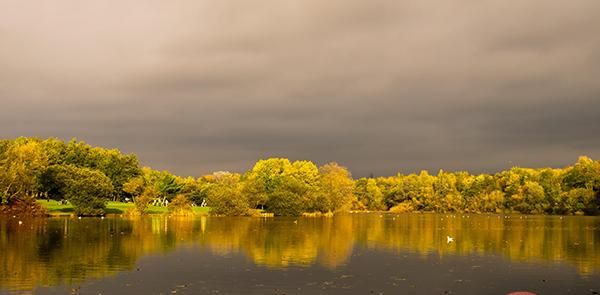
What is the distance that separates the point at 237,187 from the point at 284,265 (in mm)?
88294

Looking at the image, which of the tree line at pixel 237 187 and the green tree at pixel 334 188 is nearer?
the tree line at pixel 237 187

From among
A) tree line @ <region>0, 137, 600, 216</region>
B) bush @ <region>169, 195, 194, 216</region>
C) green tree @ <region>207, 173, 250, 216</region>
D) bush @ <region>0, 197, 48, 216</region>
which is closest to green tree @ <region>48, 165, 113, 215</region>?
tree line @ <region>0, 137, 600, 216</region>

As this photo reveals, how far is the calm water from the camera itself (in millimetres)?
29953

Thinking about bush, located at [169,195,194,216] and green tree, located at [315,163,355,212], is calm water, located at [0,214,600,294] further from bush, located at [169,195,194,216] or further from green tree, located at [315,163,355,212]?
green tree, located at [315,163,355,212]

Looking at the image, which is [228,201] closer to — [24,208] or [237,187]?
[237,187]

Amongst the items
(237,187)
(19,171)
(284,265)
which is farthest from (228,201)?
(284,265)

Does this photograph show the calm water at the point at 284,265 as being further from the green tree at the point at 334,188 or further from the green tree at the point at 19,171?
the green tree at the point at 334,188

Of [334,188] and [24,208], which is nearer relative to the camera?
[24,208]

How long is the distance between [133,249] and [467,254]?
28484mm

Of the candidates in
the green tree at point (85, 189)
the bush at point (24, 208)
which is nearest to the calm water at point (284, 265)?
the bush at point (24, 208)

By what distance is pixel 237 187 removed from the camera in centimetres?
12594

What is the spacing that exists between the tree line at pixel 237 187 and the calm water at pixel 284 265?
4263cm

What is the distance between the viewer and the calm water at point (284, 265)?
1179 inches

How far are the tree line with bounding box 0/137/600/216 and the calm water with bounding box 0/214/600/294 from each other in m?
42.6
